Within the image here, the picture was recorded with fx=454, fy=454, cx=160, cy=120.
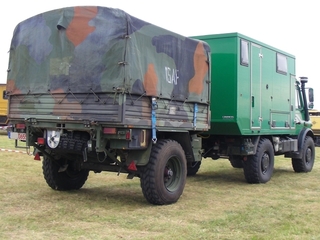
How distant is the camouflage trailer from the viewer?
677 centimetres

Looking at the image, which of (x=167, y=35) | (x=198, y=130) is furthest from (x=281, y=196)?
(x=167, y=35)

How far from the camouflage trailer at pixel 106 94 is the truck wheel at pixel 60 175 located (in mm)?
163

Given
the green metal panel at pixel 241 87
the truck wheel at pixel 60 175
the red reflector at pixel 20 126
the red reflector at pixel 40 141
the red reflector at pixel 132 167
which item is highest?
the green metal panel at pixel 241 87

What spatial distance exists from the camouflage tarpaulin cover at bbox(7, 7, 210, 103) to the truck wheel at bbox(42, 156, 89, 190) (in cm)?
148

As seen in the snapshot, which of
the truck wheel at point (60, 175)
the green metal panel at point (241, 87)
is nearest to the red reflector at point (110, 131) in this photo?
the truck wheel at point (60, 175)

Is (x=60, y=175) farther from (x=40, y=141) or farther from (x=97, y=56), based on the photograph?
(x=97, y=56)

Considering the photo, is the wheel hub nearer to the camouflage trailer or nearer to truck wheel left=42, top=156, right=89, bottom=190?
the camouflage trailer

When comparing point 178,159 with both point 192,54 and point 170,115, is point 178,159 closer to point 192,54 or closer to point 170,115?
point 170,115

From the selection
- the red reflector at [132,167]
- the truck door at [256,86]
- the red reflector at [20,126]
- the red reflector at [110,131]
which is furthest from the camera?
the truck door at [256,86]

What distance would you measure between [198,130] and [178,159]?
0.91 metres

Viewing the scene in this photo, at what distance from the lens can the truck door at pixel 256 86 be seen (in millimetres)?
10242

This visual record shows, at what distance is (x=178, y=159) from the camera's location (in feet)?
25.4

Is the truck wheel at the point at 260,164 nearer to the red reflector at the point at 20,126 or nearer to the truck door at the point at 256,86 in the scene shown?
the truck door at the point at 256,86

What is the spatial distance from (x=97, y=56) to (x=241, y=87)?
13.0ft
